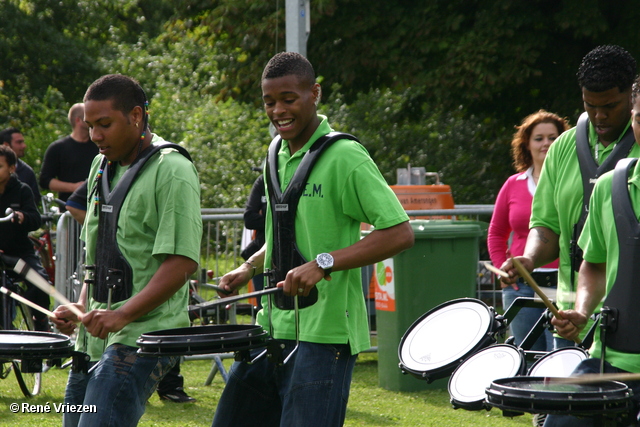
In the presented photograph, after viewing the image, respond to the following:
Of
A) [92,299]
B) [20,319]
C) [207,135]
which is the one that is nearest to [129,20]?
[207,135]

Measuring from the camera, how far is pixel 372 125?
748 inches

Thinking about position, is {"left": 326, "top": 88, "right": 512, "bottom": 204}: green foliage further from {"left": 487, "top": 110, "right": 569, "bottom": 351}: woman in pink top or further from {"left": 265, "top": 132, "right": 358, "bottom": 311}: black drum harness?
{"left": 265, "top": 132, "right": 358, "bottom": 311}: black drum harness

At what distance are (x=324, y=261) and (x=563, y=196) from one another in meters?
1.46

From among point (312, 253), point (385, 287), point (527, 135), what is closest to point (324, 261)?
point (312, 253)

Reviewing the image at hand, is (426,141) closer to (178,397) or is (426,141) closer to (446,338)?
(178,397)

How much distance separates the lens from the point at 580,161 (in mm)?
4418

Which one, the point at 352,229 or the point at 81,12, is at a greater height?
the point at 81,12

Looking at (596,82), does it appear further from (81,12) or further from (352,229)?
(81,12)

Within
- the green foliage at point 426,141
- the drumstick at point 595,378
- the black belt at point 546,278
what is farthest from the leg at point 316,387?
the green foliage at point 426,141

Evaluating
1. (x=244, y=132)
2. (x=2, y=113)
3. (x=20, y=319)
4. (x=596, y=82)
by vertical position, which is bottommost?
(x=20, y=319)

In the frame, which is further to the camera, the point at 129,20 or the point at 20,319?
the point at 129,20

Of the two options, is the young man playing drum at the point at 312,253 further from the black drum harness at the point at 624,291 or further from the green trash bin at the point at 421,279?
the green trash bin at the point at 421,279

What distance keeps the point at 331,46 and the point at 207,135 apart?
554 centimetres

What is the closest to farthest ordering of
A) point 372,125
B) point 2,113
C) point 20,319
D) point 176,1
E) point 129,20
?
1. point 20,319
2. point 176,1
3. point 372,125
4. point 2,113
5. point 129,20
